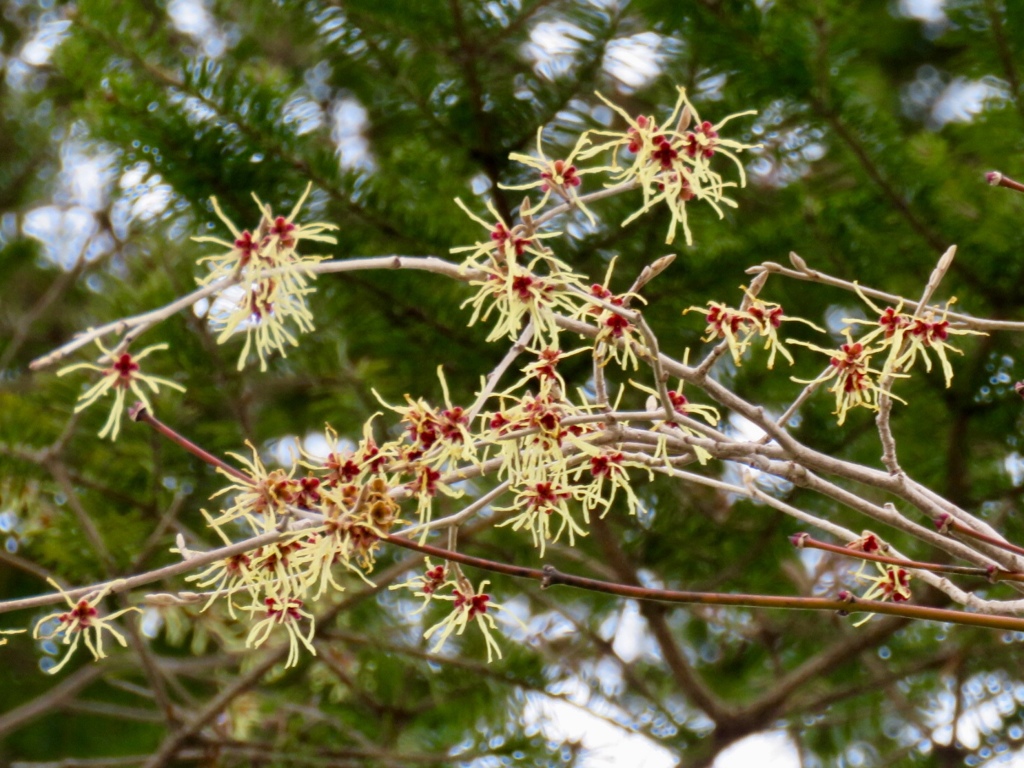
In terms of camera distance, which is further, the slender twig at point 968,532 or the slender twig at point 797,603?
the slender twig at point 968,532

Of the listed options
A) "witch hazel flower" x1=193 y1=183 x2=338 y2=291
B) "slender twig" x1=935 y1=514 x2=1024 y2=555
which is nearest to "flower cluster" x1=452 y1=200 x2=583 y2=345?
"witch hazel flower" x1=193 y1=183 x2=338 y2=291

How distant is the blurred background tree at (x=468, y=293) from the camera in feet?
6.13

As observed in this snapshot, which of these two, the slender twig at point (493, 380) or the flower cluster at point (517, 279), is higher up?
the flower cluster at point (517, 279)

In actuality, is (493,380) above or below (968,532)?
above

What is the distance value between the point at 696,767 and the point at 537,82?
4.64ft

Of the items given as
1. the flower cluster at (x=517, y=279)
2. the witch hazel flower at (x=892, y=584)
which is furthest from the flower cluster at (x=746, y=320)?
the witch hazel flower at (x=892, y=584)

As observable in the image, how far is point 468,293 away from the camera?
196 centimetres

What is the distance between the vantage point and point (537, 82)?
201 centimetres

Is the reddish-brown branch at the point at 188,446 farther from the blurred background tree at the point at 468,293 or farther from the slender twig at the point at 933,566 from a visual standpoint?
the blurred background tree at the point at 468,293

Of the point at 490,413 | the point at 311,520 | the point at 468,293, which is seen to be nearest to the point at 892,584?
the point at 490,413

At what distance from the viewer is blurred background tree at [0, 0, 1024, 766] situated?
1867 millimetres

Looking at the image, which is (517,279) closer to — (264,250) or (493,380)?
(493,380)

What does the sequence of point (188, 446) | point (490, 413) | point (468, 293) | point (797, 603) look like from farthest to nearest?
point (468, 293)
point (490, 413)
point (188, 446)
point (797, 603)

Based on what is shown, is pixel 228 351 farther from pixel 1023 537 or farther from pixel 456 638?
pixel 1023 537
